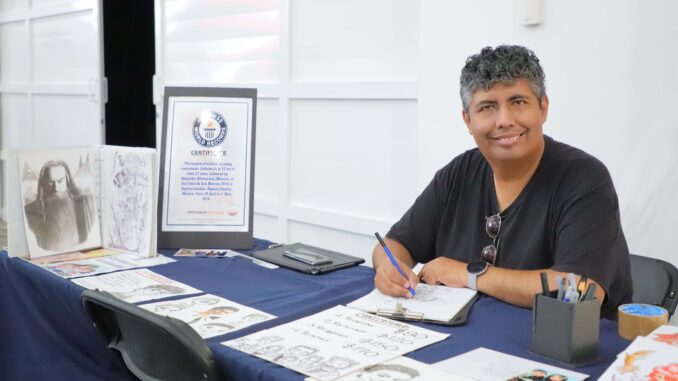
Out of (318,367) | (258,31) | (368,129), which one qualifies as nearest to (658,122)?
(368,129)

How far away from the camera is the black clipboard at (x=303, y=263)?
1.79 metres

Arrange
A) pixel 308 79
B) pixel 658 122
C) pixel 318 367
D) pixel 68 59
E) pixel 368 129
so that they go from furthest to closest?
pixel 68 59 → pixel 308 79 → pixel 368 129 → pixel 658 122 → pixel 318 367

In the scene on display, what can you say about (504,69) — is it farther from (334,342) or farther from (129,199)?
(129,199)

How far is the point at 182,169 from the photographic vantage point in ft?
6.84

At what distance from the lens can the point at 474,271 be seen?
5.21 ft

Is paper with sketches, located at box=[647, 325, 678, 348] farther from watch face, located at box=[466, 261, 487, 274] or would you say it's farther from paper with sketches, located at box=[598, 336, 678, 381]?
watch face, located at box=[466, 261, 487, 274]

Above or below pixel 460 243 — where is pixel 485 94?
above

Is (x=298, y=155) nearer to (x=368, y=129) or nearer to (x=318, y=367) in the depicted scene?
(x=368, y=129)

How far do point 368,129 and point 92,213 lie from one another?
5.37 feet

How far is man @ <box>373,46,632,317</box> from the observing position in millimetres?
1546

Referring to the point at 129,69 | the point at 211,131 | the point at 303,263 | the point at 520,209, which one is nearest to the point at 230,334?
the point at 303,263

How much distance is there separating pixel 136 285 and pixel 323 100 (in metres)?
2.11

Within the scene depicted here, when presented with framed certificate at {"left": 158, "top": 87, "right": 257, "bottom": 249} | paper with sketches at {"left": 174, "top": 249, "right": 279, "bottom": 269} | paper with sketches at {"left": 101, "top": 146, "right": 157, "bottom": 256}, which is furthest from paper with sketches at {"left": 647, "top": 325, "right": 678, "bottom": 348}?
paper with sketches at {"left": 101, "top": 146, "right": 157, "bottom": 256}

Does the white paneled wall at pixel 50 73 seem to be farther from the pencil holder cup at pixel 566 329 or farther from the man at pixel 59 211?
the pencil holder cup at pixel 566 329
